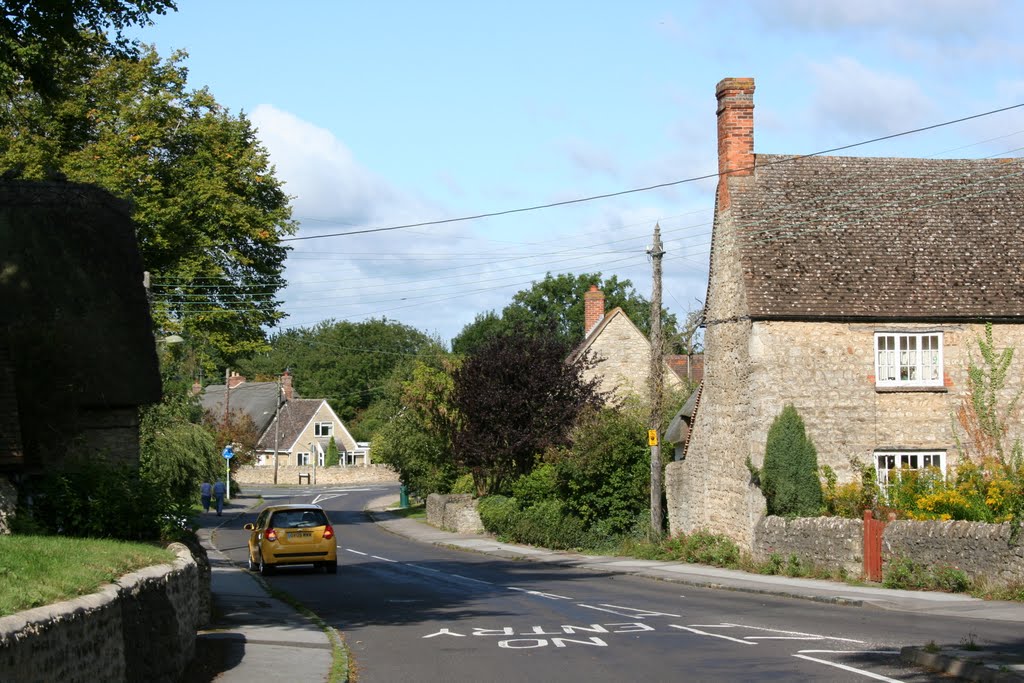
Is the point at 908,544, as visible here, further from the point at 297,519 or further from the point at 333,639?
the point at 297,519

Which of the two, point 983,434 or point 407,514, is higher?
point 983,434

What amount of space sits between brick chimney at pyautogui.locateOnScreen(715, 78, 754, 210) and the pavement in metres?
10.4

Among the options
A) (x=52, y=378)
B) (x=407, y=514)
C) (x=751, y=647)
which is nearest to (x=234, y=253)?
(x=407, y=514)

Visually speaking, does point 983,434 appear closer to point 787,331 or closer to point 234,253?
point 787,331

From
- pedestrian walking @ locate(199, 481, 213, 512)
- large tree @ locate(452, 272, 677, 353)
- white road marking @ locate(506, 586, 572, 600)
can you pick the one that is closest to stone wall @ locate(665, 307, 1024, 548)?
white road marking @ locate(506, 586, 572, 600)

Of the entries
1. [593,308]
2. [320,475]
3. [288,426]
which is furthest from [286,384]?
[593,308]

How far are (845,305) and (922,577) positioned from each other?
338 inches

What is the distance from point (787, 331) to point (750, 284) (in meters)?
1.48

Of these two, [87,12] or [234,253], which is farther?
[234,253]

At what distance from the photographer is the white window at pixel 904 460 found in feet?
94.5

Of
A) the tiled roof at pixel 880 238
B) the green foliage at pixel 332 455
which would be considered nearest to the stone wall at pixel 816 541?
the tiled roof at pixel 880 238

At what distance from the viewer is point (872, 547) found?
77.8 feet

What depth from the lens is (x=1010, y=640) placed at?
14469mm

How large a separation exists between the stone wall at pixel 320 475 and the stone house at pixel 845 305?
6823 centimetres
